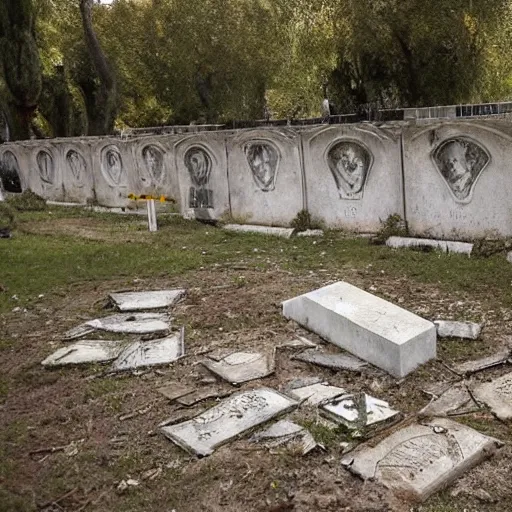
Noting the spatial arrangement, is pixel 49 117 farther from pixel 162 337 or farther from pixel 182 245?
pixel 162 337

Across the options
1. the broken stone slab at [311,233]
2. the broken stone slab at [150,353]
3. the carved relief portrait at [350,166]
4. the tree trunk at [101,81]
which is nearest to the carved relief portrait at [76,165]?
the tree trunk at [101,81]

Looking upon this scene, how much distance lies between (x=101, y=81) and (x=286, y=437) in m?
14.3

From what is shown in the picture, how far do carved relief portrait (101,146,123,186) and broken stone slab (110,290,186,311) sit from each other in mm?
6767

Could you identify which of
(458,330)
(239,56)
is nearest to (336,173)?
(458,330)

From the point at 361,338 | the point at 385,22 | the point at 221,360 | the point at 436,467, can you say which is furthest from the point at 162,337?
the point at 385,22

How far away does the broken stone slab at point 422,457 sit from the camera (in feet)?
9.04

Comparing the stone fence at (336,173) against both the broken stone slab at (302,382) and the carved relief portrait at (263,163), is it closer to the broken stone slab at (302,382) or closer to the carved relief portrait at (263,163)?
the carved relief portrait at (263,163)

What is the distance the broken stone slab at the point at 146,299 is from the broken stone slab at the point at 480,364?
285 cm

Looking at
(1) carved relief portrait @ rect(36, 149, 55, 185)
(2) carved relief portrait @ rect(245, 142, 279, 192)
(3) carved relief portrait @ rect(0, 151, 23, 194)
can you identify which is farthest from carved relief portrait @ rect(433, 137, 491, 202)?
(3) carved relief portrait @ rect(0, 151, 23, 194)

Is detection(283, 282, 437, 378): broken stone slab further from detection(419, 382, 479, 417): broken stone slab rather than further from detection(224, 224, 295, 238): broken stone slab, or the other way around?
detection(224, 224, 295, 238): broken stone slab

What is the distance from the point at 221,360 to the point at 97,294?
2.49 m

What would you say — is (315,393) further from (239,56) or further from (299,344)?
(239,56)

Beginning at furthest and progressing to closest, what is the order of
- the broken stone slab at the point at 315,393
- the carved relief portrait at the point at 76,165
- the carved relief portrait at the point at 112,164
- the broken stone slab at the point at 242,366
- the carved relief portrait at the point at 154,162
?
the carved relief portrait at the point at 76,165
the carved relief portrait at the point at 112,164
the carved relief portrait at the point at 154,162
the broken stone slab at the point at 242,366
the broken stone slab at the point at 315,393

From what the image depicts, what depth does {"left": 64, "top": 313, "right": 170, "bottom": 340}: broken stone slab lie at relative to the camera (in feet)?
16.5
